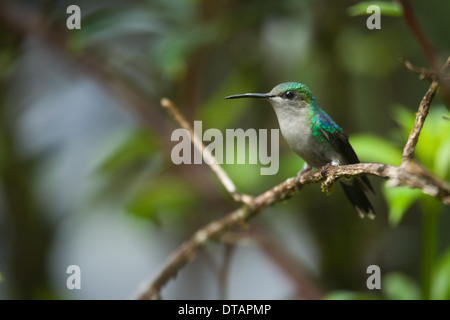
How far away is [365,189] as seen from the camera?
1438 millimetres

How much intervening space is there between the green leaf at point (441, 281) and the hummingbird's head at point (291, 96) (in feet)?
2.62

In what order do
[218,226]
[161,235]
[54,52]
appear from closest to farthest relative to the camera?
[218,226], [54,52], [161,235]

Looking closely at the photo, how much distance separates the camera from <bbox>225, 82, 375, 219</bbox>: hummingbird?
1404 mm

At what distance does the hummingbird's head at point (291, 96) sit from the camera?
152cm

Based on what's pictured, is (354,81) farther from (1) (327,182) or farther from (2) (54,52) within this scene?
(1) (327,182)

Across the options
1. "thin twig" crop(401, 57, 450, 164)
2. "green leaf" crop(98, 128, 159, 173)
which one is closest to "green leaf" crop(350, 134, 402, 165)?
"thin twig" crop(401, 57, 450, 164)

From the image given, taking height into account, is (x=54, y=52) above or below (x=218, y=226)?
above

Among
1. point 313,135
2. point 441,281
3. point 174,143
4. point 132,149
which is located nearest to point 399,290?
point 441,281

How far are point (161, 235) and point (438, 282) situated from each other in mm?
2355

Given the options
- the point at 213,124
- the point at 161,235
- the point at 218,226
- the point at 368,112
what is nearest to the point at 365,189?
the point at 218,226

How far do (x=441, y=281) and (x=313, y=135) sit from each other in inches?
31.7

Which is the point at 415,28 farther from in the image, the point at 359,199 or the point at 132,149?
the point at 132,149

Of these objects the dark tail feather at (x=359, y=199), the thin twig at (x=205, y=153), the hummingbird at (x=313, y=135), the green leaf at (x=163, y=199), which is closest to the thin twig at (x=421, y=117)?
the hummingbird at (x=313, y=135)
